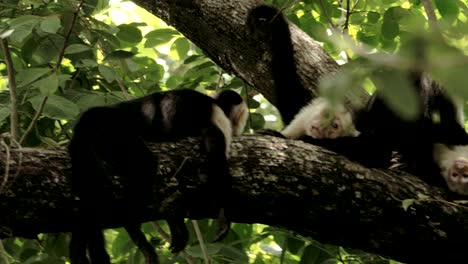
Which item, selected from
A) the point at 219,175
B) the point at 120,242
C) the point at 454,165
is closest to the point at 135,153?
the point at 219,175

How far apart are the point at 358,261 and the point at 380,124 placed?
0.66 m

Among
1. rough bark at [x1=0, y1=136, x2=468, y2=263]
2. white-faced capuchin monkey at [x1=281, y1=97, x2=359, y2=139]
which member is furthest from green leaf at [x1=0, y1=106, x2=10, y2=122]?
white-faced capuchin monkey at [x1=281, y1=97, x2=359, y2=139]

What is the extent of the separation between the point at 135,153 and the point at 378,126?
119 cm

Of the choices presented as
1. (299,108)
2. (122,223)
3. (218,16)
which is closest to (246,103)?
(299,108)

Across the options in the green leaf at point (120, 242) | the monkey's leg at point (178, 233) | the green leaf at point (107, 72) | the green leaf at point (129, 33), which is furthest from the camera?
the green leaf at point (129, 33)

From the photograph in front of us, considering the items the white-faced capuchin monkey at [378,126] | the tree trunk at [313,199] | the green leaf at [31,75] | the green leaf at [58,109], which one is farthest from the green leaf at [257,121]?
the green leaf at [31,75]

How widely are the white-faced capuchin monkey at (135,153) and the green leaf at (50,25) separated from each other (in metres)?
0.36

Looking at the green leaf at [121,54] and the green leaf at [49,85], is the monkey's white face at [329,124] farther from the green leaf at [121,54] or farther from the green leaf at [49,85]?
the green leaf at [49,85]

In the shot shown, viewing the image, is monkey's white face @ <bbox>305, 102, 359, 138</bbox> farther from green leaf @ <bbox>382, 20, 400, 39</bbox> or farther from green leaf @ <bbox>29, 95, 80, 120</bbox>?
green leaf @ <bbox>29, 95, 80, 120</bbox>

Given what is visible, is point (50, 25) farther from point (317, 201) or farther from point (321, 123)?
point (321, 123)

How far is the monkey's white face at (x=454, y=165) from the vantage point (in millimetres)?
2939

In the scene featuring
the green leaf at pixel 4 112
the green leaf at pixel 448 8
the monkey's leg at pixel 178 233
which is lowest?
the monkey's leg at pixel 178 233

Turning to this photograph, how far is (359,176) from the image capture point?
2.62 meters

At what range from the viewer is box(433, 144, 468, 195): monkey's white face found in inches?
Answer: 116
